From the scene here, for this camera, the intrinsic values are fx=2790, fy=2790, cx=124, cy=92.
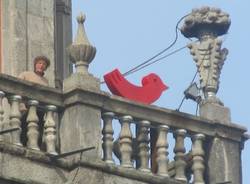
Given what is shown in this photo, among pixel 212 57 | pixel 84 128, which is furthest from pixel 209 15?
pixel 84 128

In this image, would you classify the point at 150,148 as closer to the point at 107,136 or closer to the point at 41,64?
the point at 107,136

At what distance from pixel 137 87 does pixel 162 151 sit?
1296 mm

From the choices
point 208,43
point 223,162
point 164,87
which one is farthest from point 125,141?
point 208,43

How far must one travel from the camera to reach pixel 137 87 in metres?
43.7

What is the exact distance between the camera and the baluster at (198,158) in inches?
1703

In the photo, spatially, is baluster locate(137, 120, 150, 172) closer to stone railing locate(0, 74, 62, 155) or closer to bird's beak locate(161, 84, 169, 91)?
bird's beak locate(161, 84, 169, 91)

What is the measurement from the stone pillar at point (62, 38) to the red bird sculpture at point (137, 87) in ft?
7.58

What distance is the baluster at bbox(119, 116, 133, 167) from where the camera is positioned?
139ft

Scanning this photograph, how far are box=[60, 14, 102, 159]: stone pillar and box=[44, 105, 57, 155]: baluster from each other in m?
0.21

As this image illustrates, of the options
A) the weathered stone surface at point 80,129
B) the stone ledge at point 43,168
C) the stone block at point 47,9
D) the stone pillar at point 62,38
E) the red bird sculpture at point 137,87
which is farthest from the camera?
the stone pillar at point 62,38

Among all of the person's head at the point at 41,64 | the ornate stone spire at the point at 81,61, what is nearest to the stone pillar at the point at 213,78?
the ornate stone spire at the point at 81,61

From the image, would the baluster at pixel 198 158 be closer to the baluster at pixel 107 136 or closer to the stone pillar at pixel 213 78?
the stone pillar at pixel 213 78

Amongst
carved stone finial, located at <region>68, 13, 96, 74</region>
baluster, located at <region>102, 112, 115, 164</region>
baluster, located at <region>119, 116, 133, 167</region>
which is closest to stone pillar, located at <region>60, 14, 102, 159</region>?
carved stone finial, located at <region>68, 13, 96, 74</region>

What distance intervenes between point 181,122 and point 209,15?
203 centimetres
